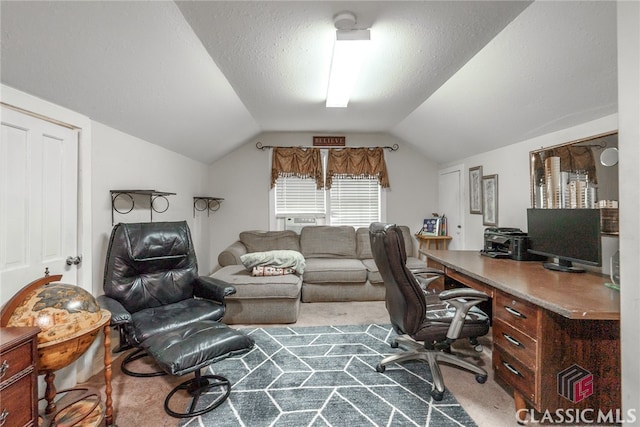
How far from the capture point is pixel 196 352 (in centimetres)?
167

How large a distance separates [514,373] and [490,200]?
7.11ft

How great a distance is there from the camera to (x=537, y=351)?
155cm

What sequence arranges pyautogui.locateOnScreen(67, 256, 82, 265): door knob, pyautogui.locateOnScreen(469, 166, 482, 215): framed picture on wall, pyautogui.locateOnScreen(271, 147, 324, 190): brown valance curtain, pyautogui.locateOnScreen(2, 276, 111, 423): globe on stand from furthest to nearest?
1. pyautogui.locateOnScreen(271, 147, 324, 190): brown valance curtain
2. pyautogui.locateOnScreen(469, 166, 482, 215): framed picture on wall
3. pyautogui.locateOnScreen(67, 256, 82, 265): door knob
4. pyautogui.locateOnScreen(2, 276, 111, 423): globe on stand

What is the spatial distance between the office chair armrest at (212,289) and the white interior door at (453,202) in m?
3.21

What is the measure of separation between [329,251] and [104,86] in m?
3.22

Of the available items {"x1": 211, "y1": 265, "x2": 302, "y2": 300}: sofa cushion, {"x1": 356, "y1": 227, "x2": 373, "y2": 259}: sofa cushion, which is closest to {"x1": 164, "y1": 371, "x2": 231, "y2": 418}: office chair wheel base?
{"x1": 211, "y1": 265, "x2": 302, "y2": 300}: sofa cushion

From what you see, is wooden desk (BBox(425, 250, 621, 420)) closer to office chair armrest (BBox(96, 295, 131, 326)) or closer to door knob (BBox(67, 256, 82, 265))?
office chair armrest (BBox(96, 295, 131, 326))

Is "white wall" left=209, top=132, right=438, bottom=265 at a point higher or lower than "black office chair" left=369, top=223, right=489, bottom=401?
higher

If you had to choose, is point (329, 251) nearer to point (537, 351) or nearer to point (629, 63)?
point (537, 351)

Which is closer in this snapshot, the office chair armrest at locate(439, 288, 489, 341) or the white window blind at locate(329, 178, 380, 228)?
the office chair armrest at locate(439, 288, 489, 341)

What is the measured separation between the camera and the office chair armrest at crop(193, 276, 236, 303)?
8.07 feet

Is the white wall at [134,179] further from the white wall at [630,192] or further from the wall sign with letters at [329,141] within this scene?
the white wall at [630,192]

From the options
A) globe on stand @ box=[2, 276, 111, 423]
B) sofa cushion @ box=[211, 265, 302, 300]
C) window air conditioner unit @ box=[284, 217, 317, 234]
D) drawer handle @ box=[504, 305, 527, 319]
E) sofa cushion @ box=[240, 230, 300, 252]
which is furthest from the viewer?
window air conditioner unit @ box=[284, 217, 317, 234]

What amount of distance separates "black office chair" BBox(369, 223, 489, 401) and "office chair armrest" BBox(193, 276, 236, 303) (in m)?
1.31
